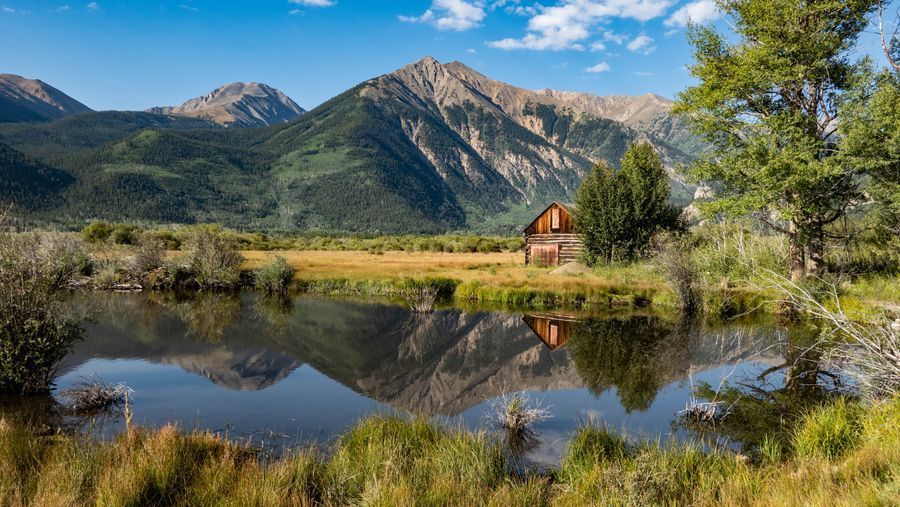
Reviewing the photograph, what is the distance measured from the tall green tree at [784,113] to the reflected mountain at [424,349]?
17.7 ft

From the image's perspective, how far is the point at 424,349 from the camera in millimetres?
19375

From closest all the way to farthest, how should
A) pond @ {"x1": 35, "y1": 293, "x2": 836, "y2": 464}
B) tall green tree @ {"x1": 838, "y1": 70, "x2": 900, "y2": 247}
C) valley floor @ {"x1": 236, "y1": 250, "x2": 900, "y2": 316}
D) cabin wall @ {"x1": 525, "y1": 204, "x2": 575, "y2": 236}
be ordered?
pond @ {"x1": 35, "y1": 293, "x2": 836, "y2": 464} → tall green tree @ {"x1": 838, "y1": 70, "x2": 900, "y2": 247} → valley floor @ {"x1": 236, "y1": 250, "x2": 900, "y2": 316} → cabin wall @ {"x1": 525, "y1": 204, "x2": 575, "y2": 236}

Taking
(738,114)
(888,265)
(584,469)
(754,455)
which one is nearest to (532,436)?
(584,469)

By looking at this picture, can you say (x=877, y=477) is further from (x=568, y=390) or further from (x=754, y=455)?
(x=568, y=390)

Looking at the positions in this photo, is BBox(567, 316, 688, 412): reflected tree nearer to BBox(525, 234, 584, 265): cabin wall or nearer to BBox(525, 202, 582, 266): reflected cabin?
BBox(525, 234, 584, 265): cabin wall

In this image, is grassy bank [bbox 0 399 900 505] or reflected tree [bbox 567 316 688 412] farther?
reflected tree [bbox 567 316 688 412]

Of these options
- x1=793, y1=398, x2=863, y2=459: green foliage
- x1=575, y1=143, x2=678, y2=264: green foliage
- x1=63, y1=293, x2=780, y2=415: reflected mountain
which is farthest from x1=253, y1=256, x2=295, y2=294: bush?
x1=793, y1=398, x2=863, y2=459: green foliage

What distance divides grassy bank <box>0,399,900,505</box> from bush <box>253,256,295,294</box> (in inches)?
1095

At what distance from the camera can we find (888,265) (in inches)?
949

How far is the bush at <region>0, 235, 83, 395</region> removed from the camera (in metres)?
11.2

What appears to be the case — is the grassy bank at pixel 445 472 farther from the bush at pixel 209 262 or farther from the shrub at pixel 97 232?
the shrub at pixel 97 232

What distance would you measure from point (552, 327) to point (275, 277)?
66.9 feet

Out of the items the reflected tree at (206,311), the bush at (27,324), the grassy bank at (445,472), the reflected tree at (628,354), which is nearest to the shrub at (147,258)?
the reflected tree at (206,311)

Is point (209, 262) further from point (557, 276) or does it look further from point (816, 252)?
point (816, 252)
